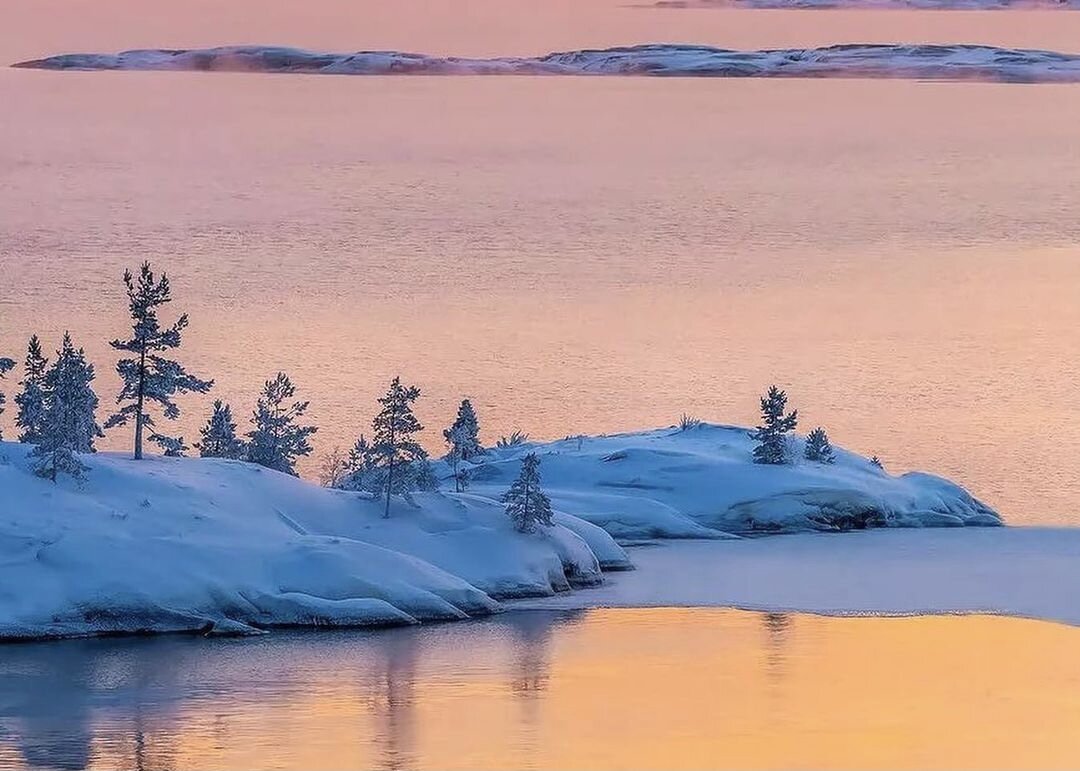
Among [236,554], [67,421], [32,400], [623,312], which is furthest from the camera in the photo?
[623,312]

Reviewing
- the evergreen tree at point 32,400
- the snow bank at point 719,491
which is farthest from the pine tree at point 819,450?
the evergreen tree at point 32,400

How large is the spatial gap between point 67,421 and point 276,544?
451 cm

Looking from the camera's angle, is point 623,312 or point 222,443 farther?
point 623,312

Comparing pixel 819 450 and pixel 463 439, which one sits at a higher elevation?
pixel 463 439

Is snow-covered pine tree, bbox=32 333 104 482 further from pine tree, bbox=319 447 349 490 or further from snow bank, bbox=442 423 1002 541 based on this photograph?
snow bank, bbox=442 423 1002 541

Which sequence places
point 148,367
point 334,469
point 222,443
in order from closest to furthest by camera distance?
point 148,367 → point 222,443 → point 334,469

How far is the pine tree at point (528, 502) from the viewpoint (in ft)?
188

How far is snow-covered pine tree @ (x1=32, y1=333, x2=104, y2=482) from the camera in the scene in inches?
2137

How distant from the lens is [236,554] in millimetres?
54062

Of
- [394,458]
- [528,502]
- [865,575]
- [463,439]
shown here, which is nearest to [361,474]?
[394,458]

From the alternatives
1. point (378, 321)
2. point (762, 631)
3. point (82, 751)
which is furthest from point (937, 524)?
point (378, 321)

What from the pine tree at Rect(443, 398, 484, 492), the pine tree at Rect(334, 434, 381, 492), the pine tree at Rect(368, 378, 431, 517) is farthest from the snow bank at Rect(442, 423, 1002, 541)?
the pine tree at Rect(368, 378, 431, 517)

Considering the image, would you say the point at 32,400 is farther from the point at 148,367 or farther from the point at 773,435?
the point at 773,435

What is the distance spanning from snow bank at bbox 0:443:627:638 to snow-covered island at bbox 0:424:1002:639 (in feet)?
0.12
